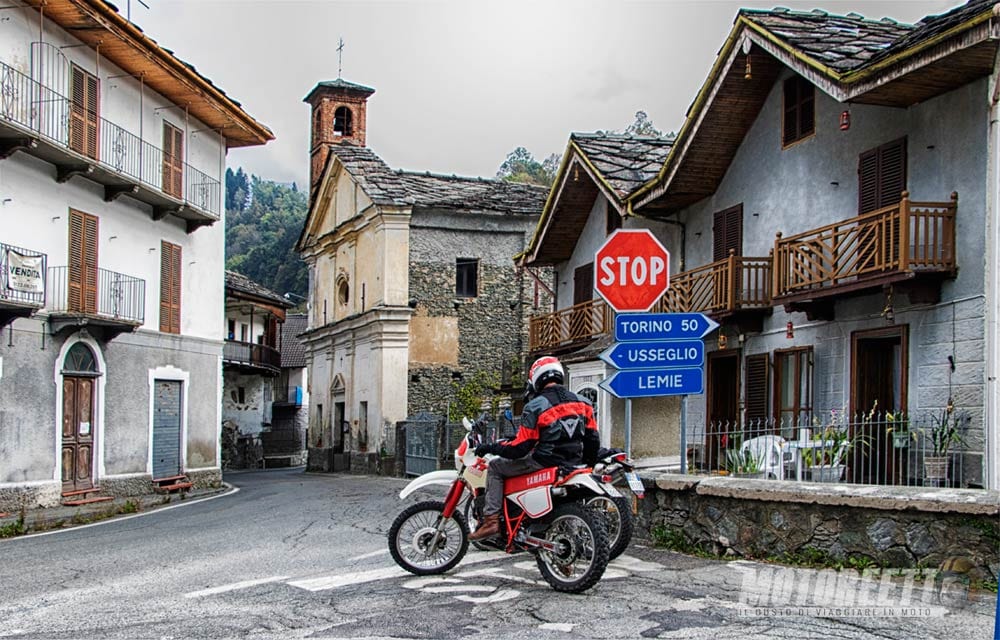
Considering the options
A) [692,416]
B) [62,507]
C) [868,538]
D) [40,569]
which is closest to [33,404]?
[62,507]

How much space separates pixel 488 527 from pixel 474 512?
33 cm

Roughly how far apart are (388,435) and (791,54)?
20.4 meters

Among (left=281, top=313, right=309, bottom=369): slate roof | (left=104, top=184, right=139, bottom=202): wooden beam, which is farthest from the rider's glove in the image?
(left=281, top=313, right=309, bottom=369): slate roof

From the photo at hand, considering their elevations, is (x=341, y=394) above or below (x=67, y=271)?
below

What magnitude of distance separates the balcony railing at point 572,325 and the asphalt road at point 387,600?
42.6ft

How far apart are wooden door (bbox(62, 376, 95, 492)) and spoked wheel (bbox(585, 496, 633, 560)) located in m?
15.1

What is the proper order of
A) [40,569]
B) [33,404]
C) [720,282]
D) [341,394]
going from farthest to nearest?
[341,394] < [33,404] < [720,282] < [40,569]

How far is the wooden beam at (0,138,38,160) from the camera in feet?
62.8

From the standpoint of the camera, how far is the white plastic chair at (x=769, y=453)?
12.7m

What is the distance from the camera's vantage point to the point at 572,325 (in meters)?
25.8

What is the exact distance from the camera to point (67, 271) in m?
21.2

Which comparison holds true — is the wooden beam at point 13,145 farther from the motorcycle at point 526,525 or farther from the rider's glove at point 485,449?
the rider's glove at point 485,449

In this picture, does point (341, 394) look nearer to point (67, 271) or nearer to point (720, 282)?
point (67, 271)

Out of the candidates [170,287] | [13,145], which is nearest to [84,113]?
[13,145]
